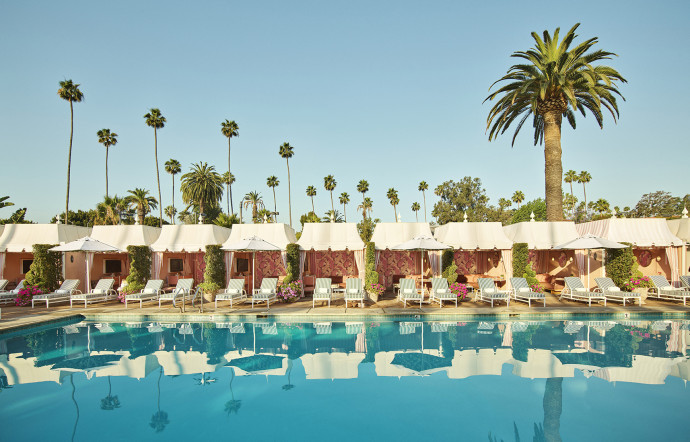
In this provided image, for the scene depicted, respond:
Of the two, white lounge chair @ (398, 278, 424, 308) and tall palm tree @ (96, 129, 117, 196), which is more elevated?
tall palm tree @ (96, 129, 117, 196)

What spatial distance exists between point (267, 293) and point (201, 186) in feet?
125

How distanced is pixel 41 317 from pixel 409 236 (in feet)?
47.1

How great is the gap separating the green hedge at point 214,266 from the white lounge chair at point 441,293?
8.79 meters

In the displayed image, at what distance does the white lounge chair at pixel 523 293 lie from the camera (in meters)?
13.5

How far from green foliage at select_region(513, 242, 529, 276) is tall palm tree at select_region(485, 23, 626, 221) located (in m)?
4.73

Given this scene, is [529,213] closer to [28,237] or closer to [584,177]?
[584,177]

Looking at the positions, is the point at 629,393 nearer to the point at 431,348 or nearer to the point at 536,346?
the point at 536,346

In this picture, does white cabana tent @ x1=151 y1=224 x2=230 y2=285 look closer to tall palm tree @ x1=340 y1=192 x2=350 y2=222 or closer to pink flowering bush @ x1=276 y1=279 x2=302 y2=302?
pink flowering bush @ x1=276 y1=279 x2=302 y2=302

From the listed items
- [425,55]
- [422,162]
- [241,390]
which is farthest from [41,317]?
[422,162]

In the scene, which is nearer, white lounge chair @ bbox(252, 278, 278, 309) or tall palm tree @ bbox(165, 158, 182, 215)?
white lounge chair @ bbox(252, 278, 278, 309)

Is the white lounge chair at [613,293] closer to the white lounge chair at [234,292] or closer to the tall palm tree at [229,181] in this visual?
the white lounge chair at [234,292]

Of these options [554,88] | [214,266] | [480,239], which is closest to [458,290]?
[480,239]

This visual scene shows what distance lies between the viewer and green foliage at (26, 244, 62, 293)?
15141 mm

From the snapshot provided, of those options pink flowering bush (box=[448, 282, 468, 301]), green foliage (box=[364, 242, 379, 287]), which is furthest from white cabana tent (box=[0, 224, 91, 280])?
pink flowering bush (box=[448, 282, 468, 301])
